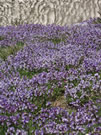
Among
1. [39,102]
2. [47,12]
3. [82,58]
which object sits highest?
[47,12]

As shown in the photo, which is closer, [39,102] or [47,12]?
[39,102]

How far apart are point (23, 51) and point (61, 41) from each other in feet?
3.62

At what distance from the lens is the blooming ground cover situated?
3307 mm

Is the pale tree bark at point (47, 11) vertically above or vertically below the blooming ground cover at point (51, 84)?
above

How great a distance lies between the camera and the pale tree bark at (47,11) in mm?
9031

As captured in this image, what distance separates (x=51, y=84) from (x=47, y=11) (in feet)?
16.6

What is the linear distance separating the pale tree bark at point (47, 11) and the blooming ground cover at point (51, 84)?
209 cm

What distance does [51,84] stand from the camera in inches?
175

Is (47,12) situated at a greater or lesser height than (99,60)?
greater

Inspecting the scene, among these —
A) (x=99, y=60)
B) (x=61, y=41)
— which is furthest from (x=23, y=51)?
(x=99, y=60)

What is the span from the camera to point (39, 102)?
402 cm

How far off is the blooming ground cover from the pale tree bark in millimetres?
2091

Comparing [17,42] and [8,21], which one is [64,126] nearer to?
[17,42]

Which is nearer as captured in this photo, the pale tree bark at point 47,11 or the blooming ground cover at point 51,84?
the blooming ground cover at point 51,84
